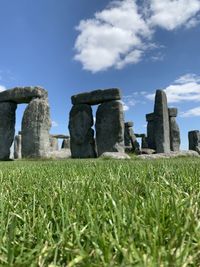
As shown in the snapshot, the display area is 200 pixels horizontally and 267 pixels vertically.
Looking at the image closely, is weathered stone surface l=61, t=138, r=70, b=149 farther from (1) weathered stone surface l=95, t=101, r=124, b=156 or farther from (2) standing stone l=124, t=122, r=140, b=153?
(1) weathered stone surface l=95, t=101, r=124, b=156

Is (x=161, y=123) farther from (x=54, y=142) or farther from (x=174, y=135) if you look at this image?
(x=54, y=142)

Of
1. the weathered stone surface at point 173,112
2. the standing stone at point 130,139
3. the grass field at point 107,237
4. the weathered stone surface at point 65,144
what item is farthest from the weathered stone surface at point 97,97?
the grass field at point 107,237

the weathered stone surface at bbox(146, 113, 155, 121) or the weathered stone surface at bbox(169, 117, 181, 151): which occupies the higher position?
the weathered stone surface at bbox(146, 113, 155, 121)

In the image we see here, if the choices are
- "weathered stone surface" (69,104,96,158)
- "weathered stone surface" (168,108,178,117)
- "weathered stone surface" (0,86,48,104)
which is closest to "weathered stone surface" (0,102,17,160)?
"weathered stone surface" (0,86,48,104)

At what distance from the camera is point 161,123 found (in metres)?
24.4

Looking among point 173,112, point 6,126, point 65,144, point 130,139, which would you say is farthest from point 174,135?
point 6,126

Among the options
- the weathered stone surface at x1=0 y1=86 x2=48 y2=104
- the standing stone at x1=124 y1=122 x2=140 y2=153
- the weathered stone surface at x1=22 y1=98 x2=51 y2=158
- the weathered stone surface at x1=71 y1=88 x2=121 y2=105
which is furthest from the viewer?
the standing stone at x1=124 y1=122 x2=140 y2=153

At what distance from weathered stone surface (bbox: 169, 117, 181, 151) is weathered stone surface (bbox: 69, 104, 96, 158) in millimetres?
8678

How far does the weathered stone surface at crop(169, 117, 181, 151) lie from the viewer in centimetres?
2683

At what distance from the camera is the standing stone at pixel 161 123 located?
24.0 metres

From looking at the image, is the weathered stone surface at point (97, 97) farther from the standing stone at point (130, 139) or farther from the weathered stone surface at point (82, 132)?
the standing stone at point (130, 139)

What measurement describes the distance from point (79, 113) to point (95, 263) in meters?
19.5

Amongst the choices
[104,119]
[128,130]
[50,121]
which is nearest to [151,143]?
[128,130]

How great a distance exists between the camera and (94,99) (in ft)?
65.3
